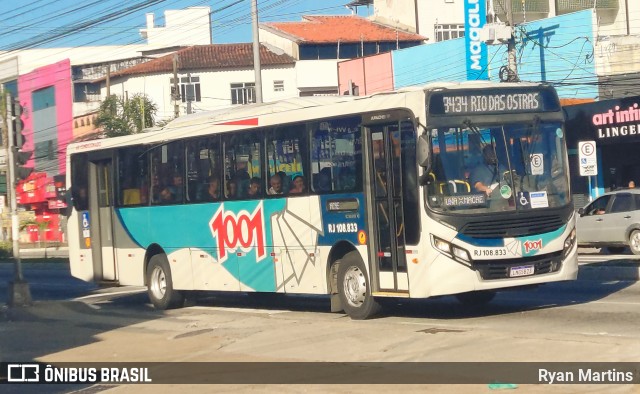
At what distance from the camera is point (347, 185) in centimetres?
1590

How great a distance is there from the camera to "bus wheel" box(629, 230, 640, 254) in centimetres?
2734

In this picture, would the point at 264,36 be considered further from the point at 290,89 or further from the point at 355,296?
the point at 355,296

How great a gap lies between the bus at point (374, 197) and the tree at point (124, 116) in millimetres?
42725

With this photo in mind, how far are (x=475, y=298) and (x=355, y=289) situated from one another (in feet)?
6.61

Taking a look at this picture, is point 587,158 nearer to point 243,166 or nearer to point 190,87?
point 243,166

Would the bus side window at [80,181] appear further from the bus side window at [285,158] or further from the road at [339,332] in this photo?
the bus side window at [285,158]

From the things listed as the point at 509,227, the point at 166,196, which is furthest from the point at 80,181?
the point at 509,227

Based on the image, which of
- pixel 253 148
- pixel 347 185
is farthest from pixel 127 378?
pixel 253 148

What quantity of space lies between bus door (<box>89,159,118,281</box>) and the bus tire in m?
7.44

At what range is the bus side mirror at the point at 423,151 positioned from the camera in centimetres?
1425

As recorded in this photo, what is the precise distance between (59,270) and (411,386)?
3074 centimetres

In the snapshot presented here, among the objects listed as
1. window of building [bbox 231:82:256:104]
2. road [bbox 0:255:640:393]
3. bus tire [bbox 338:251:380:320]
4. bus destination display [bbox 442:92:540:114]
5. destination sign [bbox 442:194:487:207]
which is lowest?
road [bbox 0:255:640:393]

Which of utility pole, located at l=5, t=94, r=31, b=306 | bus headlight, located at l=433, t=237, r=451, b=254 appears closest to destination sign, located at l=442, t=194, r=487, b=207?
bus headlight, located at l=433, t=237, r=451, b=254

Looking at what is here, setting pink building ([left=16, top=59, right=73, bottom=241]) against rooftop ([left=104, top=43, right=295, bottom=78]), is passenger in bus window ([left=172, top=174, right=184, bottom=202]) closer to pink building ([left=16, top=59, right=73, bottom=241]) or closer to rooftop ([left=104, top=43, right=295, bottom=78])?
rooftop ([left=104, top=43, right=295, bottom=78])
